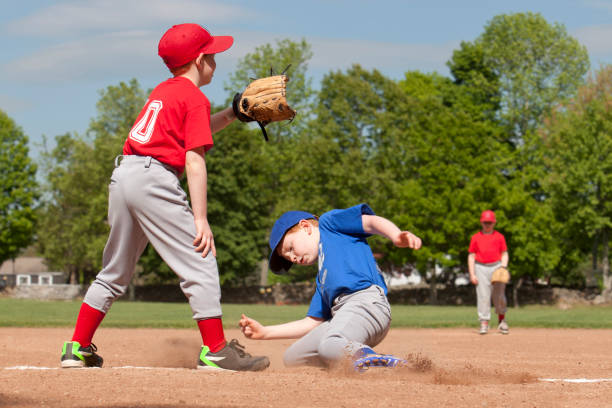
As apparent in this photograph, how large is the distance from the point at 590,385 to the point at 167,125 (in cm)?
320

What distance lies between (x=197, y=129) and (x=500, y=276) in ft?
27.1

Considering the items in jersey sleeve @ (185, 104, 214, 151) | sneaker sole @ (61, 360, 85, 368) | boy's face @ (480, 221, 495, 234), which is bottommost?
sneaker sole @ (61, 360, 85, 368)

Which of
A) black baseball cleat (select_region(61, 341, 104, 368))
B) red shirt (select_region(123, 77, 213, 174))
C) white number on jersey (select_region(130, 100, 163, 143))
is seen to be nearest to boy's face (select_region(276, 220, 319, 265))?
red shirt (select_region(123, 77, 213, 174))

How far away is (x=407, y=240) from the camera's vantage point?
4.43m

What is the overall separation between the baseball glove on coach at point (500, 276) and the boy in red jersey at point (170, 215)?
25.3 ft

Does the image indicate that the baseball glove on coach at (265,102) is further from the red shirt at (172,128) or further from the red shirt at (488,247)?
the red shirt at (488,247)

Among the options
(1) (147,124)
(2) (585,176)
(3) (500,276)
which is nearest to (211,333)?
(1) (147,124)

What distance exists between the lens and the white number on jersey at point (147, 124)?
4.99 m

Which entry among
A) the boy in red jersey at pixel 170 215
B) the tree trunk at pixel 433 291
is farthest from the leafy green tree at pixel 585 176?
the boy in red jersey at pixel 170 215

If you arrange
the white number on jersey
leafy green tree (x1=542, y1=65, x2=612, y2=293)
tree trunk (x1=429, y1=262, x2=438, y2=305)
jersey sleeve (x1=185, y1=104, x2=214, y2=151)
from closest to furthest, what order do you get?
jersey sleeve (x1=185, y1=104, x2=214, y2=151), the white number on jersey, leafy green tree (x1=542, y1=65, x2=612, y2=293), tree trunk (x1=429, y1=262, x2=438, y2=305)

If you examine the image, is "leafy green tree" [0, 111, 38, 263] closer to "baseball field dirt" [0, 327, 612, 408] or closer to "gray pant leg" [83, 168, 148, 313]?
Result: "baseball field dirt" [0, 327, 612, 408]

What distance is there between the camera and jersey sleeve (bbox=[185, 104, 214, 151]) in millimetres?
4871

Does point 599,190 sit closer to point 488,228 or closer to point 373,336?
point 488,228

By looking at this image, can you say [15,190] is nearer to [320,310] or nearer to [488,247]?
[488,247]
